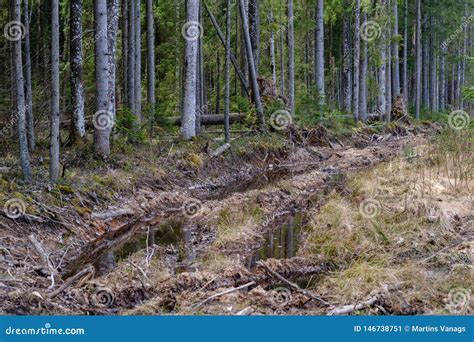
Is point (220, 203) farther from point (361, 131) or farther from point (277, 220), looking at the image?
point (361, 131)

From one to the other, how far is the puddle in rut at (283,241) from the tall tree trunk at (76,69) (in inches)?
213

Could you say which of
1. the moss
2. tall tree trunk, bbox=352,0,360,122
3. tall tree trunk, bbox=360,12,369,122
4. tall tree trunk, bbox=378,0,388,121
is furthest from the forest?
tall tree trunk, bbox=378,0,388,121

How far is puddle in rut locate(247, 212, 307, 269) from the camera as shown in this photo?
26.4 feet

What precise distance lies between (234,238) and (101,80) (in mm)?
5055

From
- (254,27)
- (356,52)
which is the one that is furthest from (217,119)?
(356,52)

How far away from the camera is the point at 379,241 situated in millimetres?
7840

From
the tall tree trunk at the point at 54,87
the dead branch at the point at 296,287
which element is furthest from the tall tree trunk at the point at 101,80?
the dead branch at the point at 296,287

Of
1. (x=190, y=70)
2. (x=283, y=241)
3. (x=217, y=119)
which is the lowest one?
(x=283, y=241)

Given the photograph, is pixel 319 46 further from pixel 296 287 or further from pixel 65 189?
pixel 296 287

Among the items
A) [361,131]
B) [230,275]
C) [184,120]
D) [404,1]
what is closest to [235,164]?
[184,120]

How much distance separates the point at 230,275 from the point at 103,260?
2.13 metres

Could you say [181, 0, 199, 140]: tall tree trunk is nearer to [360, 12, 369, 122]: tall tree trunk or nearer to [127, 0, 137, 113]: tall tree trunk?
[127, 0, 137, 113]: tall tree trunk

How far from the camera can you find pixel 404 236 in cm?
791

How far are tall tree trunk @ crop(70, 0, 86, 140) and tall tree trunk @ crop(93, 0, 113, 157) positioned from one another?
698mm
